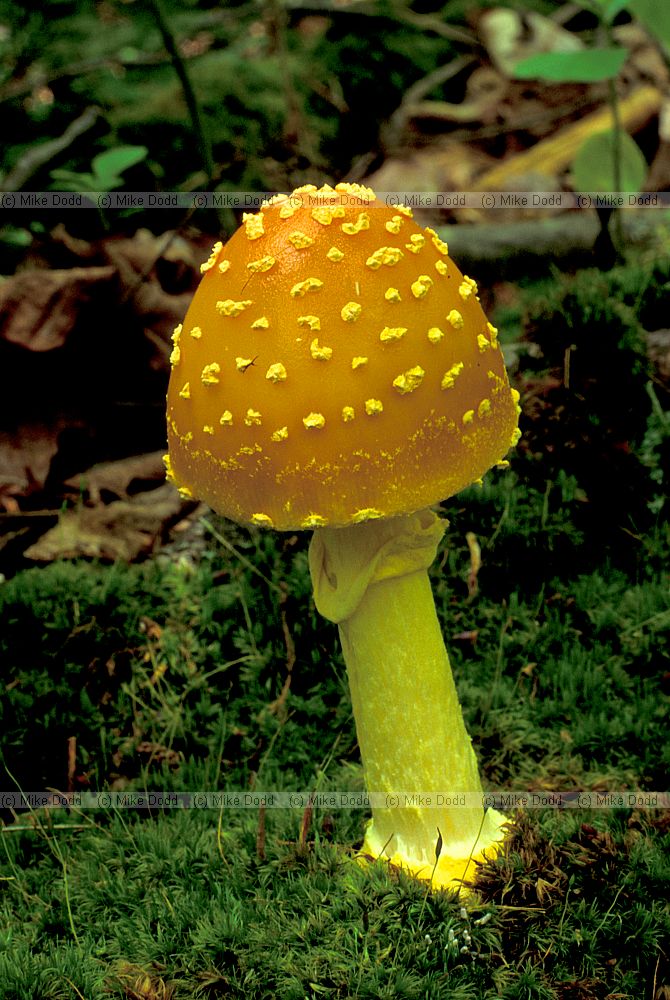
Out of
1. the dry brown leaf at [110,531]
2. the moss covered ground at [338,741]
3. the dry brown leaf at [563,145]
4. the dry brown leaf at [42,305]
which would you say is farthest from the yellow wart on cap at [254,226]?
the dry brown leaf at [563,145]

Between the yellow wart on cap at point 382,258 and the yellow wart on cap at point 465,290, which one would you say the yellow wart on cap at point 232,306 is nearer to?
the yellow wart on cap at point 382,258

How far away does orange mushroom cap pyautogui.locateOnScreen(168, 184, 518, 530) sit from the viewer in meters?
1.68

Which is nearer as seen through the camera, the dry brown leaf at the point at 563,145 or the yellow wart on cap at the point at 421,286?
the yellow wart on cap at the point at 421,286

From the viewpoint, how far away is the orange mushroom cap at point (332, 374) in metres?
1.68

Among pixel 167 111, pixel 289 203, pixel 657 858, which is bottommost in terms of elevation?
pixel 657 858

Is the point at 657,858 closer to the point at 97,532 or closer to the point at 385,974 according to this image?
the point at 385,974

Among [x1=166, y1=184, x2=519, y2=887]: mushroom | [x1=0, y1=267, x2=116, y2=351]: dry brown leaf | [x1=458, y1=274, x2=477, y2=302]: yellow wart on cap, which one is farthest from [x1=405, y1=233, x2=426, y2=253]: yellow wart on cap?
[x1=0, y1=267, x2=116, y2=351]: dry brown leaf

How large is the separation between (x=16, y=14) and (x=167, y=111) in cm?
189

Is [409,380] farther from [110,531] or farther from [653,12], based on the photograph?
[653,12]

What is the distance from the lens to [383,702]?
2.08 m

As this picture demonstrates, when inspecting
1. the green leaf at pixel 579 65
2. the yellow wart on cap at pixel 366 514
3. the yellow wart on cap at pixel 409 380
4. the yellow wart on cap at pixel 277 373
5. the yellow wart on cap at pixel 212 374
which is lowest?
the yellow wart on cap at pixel 366 514

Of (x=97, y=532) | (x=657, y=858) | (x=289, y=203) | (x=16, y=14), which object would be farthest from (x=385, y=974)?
(x=16, y=14)

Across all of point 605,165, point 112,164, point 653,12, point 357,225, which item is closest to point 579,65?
point 653,12

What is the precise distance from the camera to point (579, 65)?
3184mm
